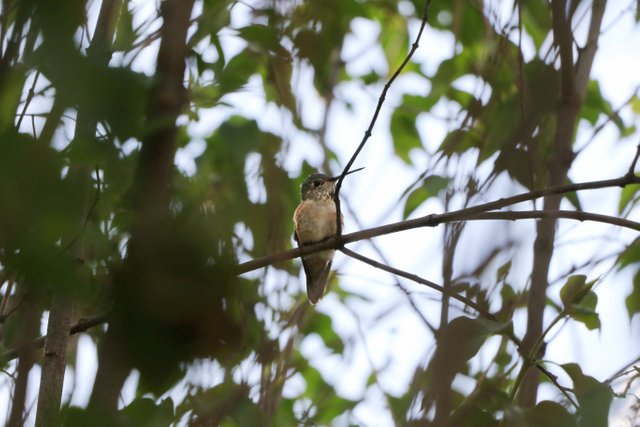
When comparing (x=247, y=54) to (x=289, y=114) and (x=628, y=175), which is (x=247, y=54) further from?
(x=628, y=175)

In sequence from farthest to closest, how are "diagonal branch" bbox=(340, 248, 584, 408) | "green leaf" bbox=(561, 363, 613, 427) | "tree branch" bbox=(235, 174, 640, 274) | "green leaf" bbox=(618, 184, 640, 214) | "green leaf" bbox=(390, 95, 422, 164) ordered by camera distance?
"green leaf" bbox=(390, 95, 422, 164), "green leaf" bbox=(618, 184, 640, 214), "tree branch" bbox=(235, 174, 640, 274), "green leaf" bbox=(561, 363, 613, 427), "diagonal branch" bbox=(340, 248, 584, 408)

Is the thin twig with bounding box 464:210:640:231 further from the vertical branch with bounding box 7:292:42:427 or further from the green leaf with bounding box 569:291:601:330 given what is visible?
the vertical branch with bounding box 7:292:42:427

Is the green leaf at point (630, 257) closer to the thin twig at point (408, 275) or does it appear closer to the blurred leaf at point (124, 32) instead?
the thin twig at point (408, 275)

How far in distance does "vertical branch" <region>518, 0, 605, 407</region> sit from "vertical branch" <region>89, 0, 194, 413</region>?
4.57 feet

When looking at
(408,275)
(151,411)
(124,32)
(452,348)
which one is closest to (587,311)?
(408,275)

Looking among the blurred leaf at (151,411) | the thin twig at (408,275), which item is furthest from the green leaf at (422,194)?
the blurred leaf at (151,411)

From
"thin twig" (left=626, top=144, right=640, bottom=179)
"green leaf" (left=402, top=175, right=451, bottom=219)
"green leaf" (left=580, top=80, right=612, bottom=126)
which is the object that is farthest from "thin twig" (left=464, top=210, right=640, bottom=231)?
"green leaf" (left=580, top=80, right=612, bottom=126)

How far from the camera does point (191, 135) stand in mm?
4449

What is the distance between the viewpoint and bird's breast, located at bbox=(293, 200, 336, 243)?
19.4ft

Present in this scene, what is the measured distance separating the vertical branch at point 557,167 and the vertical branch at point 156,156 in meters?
1.39

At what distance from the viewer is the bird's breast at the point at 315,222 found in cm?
590

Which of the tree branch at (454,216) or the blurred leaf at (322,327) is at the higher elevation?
the blurred leaf at (322,327)

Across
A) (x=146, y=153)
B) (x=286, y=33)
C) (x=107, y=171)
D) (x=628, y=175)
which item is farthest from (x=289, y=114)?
(x=146, y=153)

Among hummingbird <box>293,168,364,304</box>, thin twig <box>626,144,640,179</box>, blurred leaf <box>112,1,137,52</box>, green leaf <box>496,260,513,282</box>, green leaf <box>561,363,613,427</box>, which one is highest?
hummingbird <box>293,168,364,304</box>
